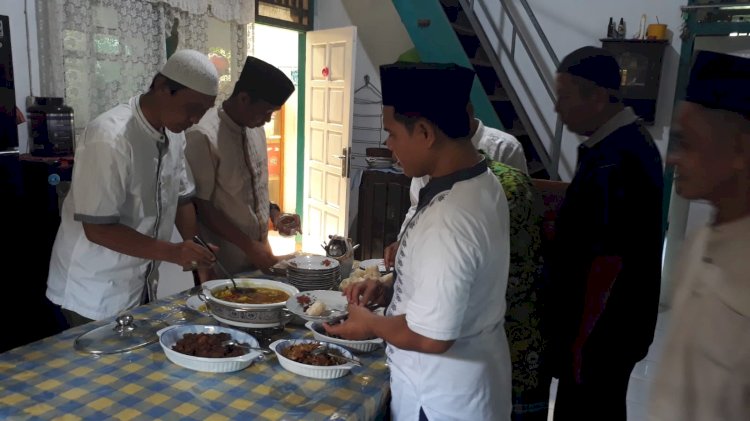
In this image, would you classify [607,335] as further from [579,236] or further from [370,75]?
[370,75]

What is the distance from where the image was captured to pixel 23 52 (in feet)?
10.4

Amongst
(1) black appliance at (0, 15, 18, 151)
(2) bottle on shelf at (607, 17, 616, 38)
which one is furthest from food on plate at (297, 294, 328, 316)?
(2) bottle on shelf at (607, 17, 616, 38)

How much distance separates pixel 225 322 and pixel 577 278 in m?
1.16

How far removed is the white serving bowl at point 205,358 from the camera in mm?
1388

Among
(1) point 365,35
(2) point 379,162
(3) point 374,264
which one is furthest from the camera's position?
(1) point 365,35

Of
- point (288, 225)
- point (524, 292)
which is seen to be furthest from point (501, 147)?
Result: point (524, 292)

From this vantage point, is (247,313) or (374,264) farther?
(374,264)

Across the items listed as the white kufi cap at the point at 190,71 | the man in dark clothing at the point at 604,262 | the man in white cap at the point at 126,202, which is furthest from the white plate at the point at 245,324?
the man in dark clothing at the point at 604,262

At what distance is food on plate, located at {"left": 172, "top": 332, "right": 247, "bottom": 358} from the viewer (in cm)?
143

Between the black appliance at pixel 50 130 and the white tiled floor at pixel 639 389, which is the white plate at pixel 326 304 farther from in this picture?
the black appliance at pixel 50 130

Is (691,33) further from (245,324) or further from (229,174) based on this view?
(245,324)

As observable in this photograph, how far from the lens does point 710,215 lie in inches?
32.2

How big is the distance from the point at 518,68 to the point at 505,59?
0.20 metres

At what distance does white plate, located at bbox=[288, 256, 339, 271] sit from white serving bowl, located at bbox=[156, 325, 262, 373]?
0.49 m
